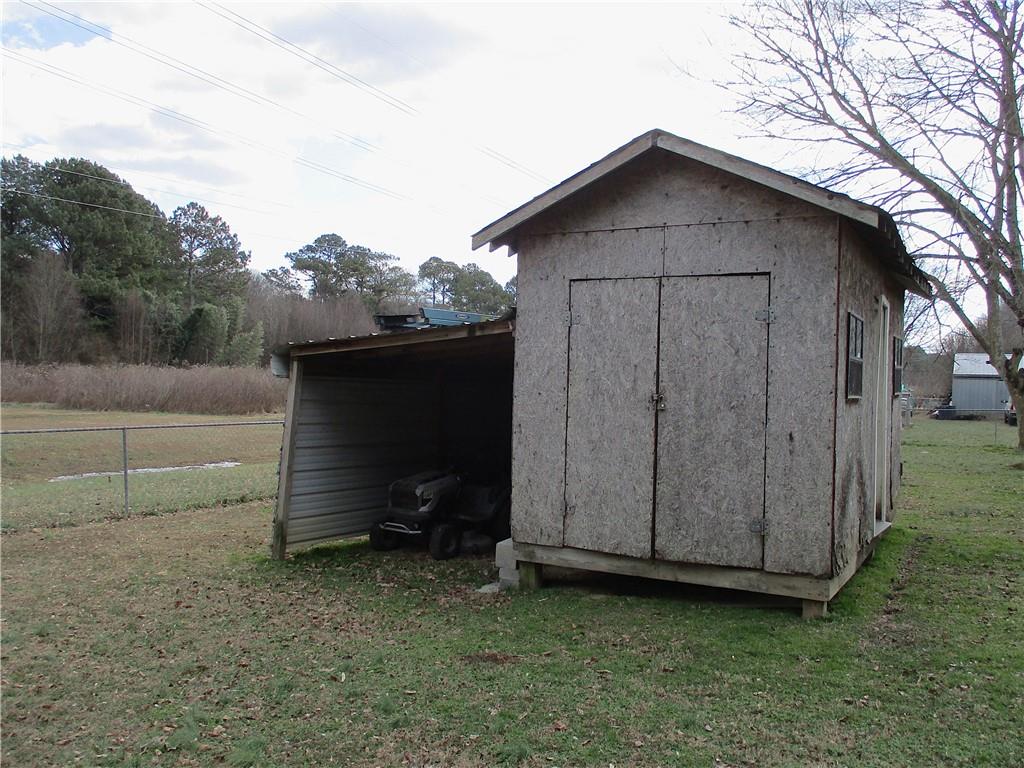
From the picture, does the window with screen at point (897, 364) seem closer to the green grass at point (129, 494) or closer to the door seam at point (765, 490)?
the door seam at point (765, 490)

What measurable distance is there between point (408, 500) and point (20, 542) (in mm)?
4662

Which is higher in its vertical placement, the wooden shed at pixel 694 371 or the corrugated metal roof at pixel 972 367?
the corrugated metal roof at pixel 972 367

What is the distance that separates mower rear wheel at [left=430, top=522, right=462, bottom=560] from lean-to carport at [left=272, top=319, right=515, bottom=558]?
1.27m

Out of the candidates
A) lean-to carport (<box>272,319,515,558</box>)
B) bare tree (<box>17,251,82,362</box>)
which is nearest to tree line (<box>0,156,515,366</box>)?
bare tree (<box>17,251,82,362</box>)

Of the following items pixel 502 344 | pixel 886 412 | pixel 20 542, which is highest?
pixel 502 344

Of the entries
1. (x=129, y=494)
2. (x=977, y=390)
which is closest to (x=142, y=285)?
(x=129, y=494)

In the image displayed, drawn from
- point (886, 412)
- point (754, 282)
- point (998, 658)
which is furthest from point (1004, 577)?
point (754, 282)

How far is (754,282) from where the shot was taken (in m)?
6.07

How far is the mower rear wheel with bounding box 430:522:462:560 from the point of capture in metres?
8.82

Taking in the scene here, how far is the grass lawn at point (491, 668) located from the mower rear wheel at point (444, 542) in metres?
0.58

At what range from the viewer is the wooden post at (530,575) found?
707 cm

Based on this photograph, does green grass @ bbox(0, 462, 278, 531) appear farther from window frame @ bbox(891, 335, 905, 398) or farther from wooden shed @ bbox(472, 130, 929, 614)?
window frame @ bbox(891, 335, 905, 398)

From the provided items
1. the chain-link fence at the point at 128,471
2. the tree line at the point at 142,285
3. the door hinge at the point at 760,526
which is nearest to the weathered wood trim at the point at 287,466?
the chain-link fence at the point at 128,471

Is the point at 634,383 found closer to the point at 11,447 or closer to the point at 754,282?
the point at 754,282
